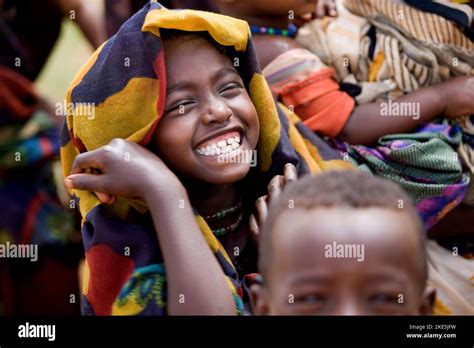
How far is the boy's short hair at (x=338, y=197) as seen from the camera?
1.62 m

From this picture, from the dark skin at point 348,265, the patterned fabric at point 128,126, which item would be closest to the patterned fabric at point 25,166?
the patterned fabric at point 128,126

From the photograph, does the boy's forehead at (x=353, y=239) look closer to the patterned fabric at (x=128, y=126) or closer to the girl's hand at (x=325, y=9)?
the patterned fabric at (x=128, y=126)

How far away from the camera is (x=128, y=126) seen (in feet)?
6.70

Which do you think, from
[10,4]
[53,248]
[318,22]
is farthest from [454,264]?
[10,4]

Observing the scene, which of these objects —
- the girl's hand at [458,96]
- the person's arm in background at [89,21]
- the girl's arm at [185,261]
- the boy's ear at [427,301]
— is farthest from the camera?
the person's arm in background at [89,21]

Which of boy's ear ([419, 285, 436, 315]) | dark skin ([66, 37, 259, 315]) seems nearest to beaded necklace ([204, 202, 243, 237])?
dark skin ([66, 37, 259, 315])

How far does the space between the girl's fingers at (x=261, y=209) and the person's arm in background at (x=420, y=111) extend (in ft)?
1.54

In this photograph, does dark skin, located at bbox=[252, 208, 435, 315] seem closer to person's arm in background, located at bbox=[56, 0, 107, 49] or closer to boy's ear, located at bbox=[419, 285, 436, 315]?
boy's ear, located at bbox=[419, 285, 436, 315]

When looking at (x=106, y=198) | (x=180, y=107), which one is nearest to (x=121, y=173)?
(x=106, y=198)

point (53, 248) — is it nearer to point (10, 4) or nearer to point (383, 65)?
point (10, 4)

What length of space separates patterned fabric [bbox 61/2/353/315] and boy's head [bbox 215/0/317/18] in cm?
38

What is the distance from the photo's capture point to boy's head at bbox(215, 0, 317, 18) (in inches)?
98.1

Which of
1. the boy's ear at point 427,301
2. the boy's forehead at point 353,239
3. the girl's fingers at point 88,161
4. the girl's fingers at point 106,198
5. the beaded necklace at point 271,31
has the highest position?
the beaded necklace at point 271,31

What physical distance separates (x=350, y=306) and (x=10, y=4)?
72.9 inches
